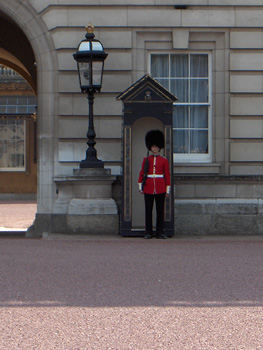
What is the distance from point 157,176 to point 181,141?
175 centimetres

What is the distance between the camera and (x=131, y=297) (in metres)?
6.04

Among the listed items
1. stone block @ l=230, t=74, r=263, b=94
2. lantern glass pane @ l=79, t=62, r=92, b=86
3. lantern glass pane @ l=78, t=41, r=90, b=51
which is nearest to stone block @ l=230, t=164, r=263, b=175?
stone block @ l=230, t=74, r=263, b=94

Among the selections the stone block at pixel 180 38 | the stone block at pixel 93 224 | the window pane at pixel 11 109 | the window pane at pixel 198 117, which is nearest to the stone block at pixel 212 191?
the window pane at pixel 198 117

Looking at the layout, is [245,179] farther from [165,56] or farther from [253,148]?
[165,56]

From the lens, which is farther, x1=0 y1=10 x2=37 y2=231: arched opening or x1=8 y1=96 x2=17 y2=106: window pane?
x1=8 y1=96 x2=17 y2=106: window pane

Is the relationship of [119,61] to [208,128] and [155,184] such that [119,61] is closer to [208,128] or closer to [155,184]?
[208,128]

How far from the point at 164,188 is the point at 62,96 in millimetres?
2389

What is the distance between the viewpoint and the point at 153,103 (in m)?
10.7

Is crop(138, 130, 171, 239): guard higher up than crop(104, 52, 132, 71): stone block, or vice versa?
crop(104, 52, 132, 71): stone block

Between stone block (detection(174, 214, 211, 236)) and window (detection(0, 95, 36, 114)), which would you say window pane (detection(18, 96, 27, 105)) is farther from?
stone block (detection(174, 214, 211, 236))

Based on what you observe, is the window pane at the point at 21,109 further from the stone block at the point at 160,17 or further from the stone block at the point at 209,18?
the stone block at the point at 209,18

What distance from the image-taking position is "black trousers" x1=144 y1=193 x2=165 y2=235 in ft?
34.8

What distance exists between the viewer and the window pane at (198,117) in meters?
12.2

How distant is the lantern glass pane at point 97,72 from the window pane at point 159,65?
125cm
